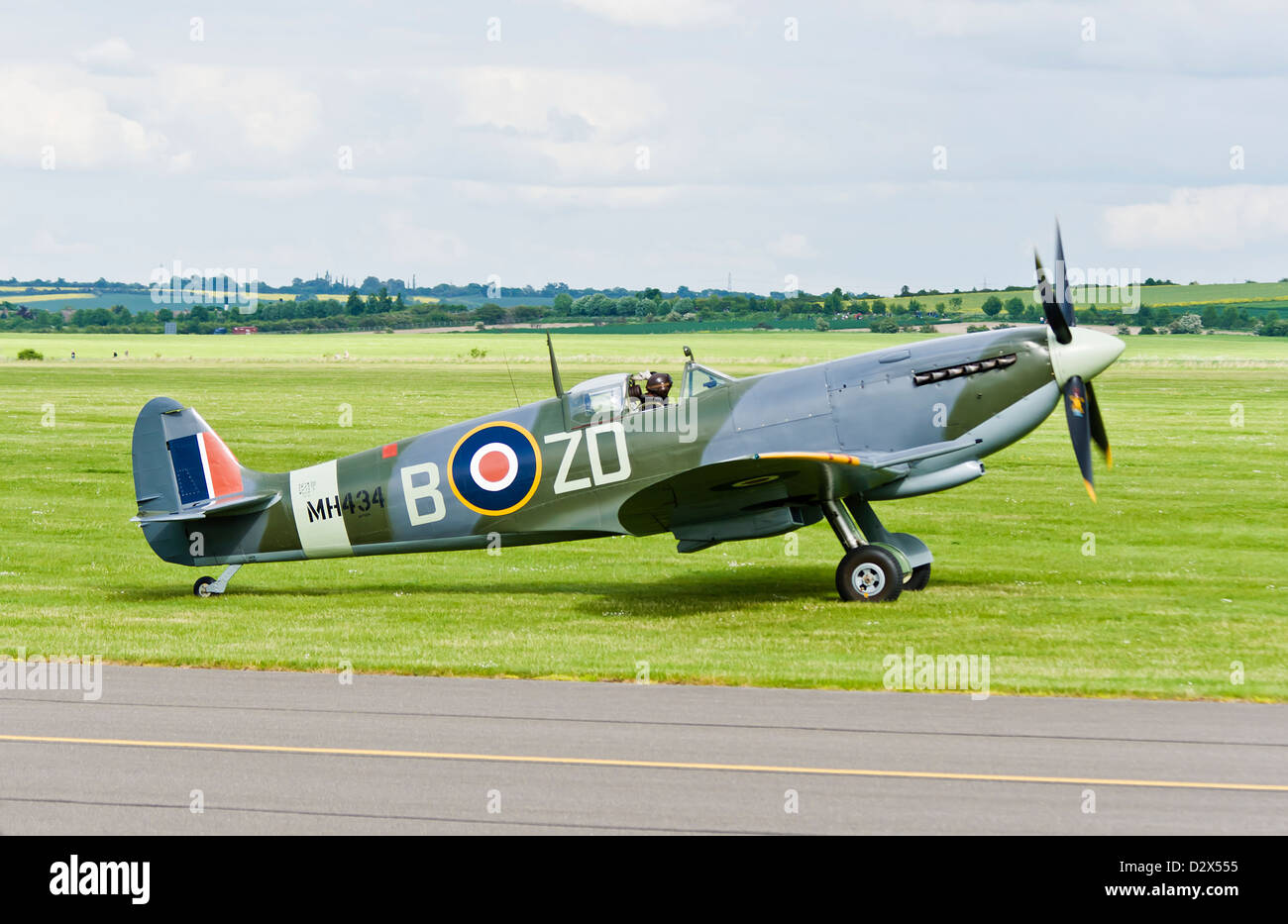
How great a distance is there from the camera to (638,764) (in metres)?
8.56

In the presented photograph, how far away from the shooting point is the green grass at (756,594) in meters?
11.7

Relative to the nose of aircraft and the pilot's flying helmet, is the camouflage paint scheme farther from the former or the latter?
the pilot's flying helmet

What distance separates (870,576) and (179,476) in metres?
7.91

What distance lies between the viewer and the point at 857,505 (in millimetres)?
15109

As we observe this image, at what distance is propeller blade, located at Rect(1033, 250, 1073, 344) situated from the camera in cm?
1409

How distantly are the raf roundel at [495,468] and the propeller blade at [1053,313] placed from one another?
220 inches

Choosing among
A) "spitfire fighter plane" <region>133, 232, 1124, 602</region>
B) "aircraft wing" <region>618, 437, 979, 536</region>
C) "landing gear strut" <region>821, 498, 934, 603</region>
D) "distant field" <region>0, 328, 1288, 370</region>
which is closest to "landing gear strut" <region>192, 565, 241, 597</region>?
"spitfire fighter plane" <region>133, 232, 1124, 602</region>

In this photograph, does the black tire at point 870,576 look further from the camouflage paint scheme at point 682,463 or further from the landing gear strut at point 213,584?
the landing gear strut at point 213,584

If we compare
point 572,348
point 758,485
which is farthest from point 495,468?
point 572,348

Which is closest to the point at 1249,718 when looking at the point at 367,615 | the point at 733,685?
the point at 733,685

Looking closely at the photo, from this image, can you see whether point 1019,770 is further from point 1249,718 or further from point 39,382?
point 39,382

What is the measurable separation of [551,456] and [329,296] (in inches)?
7299

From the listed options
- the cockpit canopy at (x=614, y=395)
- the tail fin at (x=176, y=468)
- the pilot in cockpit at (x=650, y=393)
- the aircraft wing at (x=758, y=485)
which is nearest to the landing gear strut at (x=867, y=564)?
the aircraft wing at (x=758, y=485)

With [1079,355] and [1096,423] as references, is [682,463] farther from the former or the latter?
[1096,423]
